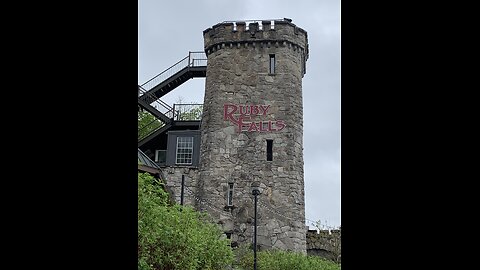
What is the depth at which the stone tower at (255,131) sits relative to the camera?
25.8 metres

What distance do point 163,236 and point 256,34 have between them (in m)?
17.9

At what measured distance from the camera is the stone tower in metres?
25.8

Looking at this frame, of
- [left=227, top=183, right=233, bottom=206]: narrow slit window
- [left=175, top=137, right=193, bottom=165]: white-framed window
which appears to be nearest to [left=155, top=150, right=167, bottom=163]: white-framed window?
[left=175, top=137, right=193, bottom=165]: white-framed window

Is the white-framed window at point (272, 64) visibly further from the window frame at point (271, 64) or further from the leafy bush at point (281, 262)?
the leafy bush at point (281, 262)

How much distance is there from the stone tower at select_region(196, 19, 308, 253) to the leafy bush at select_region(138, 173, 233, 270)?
12.5 meters

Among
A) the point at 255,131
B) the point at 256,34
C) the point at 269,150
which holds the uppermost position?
the point at 256,34

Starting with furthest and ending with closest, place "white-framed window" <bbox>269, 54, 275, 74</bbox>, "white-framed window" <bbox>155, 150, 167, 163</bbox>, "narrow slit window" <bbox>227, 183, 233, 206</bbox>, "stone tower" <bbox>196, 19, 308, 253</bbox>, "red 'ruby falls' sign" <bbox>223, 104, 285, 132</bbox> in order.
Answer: "white-framed window" <bbox>155, 150, 167, 163</bbox>, "white-framed window" <bbox>269, 54, 275, 74</bbox>, "red 'ruby falls' sign" <bbox>223, 104, 285, 132</bbox>, "narrow slit window" <bbox>227, 183, 233, 206</bbox>, "stone tower" <bbox>196, 19, 308, 253</bbox>

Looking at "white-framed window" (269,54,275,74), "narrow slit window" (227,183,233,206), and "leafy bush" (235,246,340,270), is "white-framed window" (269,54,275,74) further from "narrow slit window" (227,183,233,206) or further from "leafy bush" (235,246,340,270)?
"leafy bush" (235,246,340,270)

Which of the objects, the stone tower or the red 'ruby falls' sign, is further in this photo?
the red 'ruby falls' sign

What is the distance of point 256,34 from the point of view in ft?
91.2

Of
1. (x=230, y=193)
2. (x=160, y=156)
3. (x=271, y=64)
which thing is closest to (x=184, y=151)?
(x=160, y=156)

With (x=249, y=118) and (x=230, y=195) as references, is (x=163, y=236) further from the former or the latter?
(x=249, y=118)
